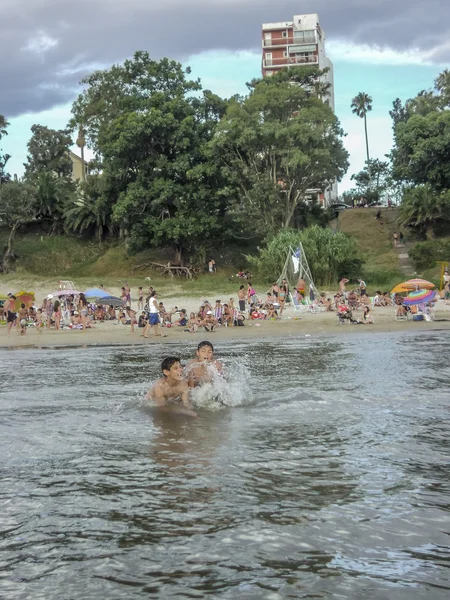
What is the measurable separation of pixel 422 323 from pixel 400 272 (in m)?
17.3

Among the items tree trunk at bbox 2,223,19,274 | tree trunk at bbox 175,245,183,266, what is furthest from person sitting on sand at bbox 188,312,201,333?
tree trunk at bbox 2,223,19,274

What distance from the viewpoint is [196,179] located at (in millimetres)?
42906

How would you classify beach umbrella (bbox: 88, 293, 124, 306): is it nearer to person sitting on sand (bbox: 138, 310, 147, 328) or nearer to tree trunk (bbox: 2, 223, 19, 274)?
person sitting on sand (bbox: 138, 310, 147, 328)

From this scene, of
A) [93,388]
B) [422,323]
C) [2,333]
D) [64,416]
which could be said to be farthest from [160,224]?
[64,416]

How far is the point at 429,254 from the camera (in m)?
43.8

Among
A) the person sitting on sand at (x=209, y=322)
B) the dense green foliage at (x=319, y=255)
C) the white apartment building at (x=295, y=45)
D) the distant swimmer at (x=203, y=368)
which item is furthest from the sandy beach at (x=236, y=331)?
the white apartment building at (x=295, y=45)

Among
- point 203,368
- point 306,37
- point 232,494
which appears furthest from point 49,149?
point 232,494

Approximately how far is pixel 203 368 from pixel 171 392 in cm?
70

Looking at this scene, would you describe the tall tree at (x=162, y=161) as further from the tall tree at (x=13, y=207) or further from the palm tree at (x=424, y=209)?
the palm tree at (x=424, y=209)

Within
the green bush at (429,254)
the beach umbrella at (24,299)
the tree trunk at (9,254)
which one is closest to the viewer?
the beach umbrella at (24,299)

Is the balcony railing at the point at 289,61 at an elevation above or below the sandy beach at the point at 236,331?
above

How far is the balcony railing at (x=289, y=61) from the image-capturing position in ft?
295

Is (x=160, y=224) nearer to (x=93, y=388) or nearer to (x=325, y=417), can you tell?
(x=93, y=388)

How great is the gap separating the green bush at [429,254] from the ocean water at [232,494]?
31477 millimetres
